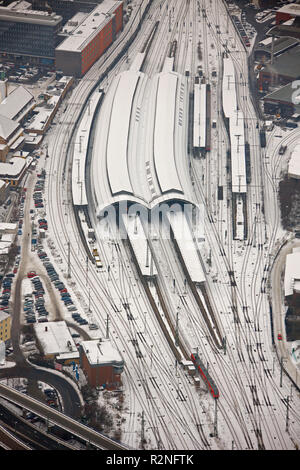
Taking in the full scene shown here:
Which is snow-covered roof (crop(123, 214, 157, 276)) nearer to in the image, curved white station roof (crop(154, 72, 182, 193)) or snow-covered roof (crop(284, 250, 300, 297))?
curved white station roof (crop(154, 72, 182, 193))

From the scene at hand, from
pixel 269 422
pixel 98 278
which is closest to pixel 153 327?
pixel 98 278

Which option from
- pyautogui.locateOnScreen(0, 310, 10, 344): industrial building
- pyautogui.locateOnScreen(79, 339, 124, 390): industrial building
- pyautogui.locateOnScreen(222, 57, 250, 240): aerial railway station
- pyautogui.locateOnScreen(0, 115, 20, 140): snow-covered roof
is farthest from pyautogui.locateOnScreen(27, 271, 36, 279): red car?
pyautogui.locateOnScreen(0, 115, 20, 140): snow-covered roof

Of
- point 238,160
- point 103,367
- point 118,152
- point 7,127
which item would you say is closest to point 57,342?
point 103,367

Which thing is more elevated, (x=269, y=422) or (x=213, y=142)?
(x=213, y=142)

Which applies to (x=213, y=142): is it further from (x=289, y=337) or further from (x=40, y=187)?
(x=289, y=337)

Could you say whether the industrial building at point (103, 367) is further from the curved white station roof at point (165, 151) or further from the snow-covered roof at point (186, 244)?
the curved white station roof at point (165, 151)

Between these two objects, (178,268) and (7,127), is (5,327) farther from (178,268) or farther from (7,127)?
(7,127)
